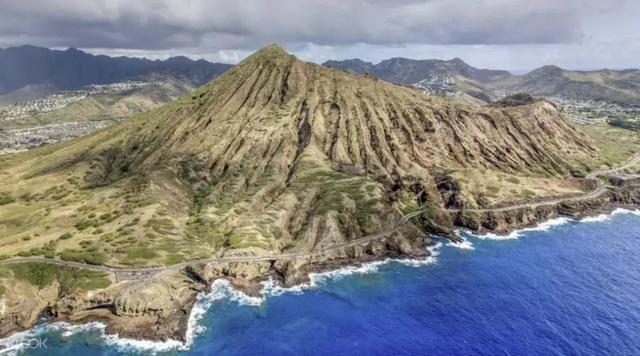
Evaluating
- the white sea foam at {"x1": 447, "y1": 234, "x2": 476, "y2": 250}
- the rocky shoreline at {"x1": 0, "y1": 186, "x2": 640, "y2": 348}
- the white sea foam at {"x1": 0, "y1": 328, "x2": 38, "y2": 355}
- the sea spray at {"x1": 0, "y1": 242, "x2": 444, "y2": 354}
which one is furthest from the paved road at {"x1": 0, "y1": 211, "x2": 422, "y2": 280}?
the white sea foam at {"x1": 447, "y1": 234, "x2": 476, "y2": 250}

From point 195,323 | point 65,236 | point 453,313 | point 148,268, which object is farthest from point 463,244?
point 65,236

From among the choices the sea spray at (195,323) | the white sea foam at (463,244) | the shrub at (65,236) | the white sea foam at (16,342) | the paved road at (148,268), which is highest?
the shrub at (65,236)

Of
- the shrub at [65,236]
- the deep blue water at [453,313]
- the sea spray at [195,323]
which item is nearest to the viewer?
the deep blue water at [453,313]

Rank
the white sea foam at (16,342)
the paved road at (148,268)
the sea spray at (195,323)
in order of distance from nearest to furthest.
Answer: the white sea foam at (16,342) < the sea spray at (195,323) < the paved road at (148,268)

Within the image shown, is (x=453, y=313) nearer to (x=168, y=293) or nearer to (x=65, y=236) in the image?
(x=168, y=293)

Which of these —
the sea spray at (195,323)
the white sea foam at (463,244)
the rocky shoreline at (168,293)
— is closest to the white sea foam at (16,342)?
the sea spray at (195,323)

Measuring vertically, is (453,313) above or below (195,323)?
above

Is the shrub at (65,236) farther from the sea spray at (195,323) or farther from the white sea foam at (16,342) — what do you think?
the white sea foam at (16,342)

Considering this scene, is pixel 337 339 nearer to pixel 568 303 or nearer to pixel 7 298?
pixel 568 303
